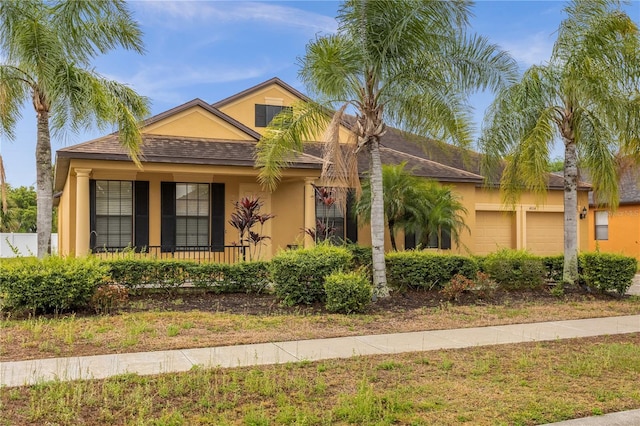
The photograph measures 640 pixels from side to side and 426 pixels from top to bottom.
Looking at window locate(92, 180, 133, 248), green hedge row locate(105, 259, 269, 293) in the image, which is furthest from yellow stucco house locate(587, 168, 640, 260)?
window locate(92, 180, 133, 248)

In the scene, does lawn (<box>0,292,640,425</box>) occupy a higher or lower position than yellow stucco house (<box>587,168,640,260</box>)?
lower

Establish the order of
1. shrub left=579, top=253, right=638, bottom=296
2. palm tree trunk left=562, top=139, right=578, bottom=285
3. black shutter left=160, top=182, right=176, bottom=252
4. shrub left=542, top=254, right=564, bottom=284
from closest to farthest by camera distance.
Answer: shrub left=579, top=253, right=638, bottom=296
palm tree trunk left=562, top=139, right=578, bottom=285
shrub left=542, top=254, right=564, bottom=284
black shutter left=160, top=182, right=176, bottom=252

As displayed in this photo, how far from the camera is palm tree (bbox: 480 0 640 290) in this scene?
11984mm

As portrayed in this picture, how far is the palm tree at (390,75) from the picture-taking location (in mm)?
10750

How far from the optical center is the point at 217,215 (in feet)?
50.9

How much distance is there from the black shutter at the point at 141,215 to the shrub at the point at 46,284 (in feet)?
16.9

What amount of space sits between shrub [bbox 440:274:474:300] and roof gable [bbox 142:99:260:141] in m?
7.79

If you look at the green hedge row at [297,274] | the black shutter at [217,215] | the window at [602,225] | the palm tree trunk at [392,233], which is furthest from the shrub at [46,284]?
the window at [602,225]

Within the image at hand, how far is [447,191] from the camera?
15.1 m

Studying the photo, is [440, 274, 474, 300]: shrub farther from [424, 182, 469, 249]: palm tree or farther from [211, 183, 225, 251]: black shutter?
[211, 183, 225, 251]: black shutter

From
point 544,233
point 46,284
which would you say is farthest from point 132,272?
point 544,233

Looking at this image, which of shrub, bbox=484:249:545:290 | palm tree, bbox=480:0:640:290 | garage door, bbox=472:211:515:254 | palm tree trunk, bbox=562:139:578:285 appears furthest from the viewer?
garage door, bbox=472:211:515:254

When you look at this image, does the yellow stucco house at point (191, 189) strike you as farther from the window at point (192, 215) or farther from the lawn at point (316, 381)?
the lawn at point (316, 381)

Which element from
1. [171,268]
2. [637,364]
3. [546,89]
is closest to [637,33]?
[546,89]
